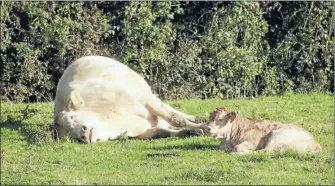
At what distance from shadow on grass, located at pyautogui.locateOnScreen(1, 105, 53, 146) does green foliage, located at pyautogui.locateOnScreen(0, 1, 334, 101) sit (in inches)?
126

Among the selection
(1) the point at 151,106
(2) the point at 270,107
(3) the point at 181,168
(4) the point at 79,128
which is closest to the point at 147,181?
(3) the point at 181,168

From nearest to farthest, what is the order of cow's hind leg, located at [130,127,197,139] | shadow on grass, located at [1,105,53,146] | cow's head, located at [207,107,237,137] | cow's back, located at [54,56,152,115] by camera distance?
1. cow's head, located at [207,107,237,137]
2. shadow on grass, located at [1,105,53,146]
3. cow's hind leg, located at [130,127,197,139]
4. cow's back, located at [54,56,152,115]

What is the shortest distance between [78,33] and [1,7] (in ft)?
5.20

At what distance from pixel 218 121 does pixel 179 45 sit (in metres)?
7.51

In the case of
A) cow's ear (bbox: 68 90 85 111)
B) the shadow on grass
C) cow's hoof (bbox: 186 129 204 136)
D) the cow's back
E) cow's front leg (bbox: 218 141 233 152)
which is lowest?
the shadow on grass

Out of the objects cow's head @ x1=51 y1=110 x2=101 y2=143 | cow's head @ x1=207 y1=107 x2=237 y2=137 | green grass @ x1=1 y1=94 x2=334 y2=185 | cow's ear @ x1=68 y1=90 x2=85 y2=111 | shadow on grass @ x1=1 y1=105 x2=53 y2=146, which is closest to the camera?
green grass @ x1=1 y1=94 x2=334 y2=185

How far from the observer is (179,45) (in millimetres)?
18516

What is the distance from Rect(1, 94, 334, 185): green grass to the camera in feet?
31.3

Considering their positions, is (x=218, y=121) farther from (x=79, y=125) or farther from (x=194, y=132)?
(x=79, y=125)

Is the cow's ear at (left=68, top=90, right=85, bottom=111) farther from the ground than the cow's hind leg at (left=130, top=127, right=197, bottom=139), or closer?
farther from the ground

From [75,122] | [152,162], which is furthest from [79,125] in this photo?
[152,162]

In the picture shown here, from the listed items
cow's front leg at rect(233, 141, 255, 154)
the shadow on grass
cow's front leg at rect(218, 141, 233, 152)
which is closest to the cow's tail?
cow's front leg at rect(233, 141, 255, 154)

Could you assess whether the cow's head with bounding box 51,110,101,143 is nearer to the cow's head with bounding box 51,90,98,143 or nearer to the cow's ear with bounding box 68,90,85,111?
the cow's head with bounding box 51,90,98,143

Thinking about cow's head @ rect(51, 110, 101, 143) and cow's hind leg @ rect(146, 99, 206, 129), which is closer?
cow's head @ rect(51, 110, 101, 143)
